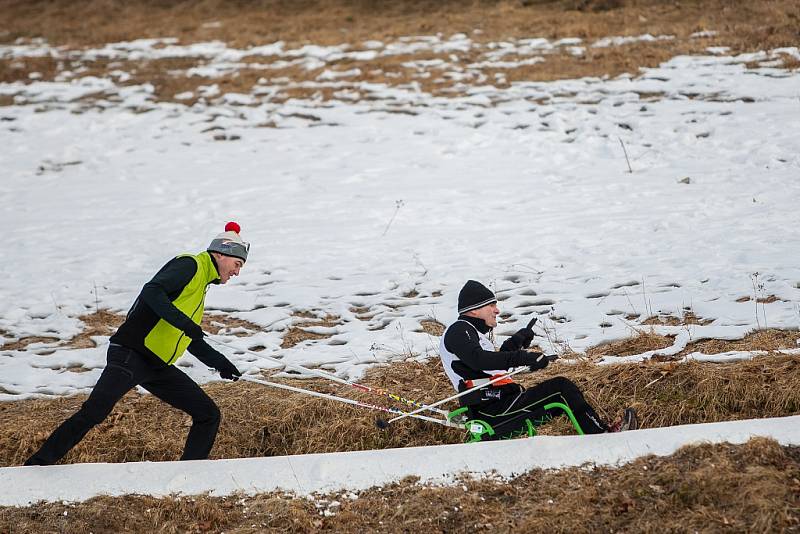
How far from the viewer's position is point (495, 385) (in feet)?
22.4

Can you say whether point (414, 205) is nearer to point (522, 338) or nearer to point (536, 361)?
point (522, 338)

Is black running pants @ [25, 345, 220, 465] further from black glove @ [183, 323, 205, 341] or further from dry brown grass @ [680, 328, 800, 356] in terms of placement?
dry brown grass @ [680, 328, 800, 356]

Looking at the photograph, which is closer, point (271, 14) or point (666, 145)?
point (666, 145)

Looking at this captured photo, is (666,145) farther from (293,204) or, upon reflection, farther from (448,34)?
(448,34)

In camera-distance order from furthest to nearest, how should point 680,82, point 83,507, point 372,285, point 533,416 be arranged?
point 680,82 → point 372,285 → point 533,416 → point 83,507

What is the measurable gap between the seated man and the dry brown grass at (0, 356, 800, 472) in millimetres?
944

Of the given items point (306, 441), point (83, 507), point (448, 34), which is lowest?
point (306, 441)

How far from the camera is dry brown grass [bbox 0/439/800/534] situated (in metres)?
5.46

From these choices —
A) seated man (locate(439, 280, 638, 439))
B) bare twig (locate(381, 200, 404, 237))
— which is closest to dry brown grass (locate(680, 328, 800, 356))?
seated man (locate(439, 280, 638, 439))

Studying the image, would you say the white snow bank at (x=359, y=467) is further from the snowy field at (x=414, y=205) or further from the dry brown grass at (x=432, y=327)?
the dry brown grass at (x=432, y=327)

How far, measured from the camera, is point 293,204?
14.1 meters

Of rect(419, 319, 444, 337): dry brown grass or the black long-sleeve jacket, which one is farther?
rect(419, 319, 444, 337): dry brown grass

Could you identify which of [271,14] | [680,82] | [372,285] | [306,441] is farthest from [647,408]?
[271,14]

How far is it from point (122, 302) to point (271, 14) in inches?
603
